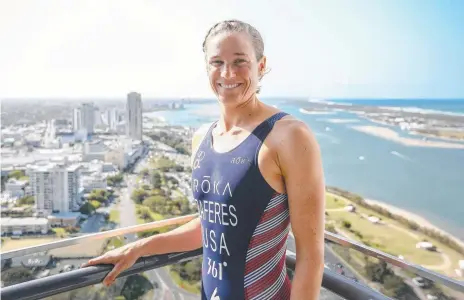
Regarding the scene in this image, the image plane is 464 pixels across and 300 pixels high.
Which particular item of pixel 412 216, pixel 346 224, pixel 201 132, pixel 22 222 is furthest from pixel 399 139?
pixel 201 132

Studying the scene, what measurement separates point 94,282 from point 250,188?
453 millimetres

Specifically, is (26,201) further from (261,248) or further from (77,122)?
(261,248)

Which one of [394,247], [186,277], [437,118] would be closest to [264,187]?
[186,277]

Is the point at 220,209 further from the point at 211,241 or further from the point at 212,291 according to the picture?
the point at 212,291

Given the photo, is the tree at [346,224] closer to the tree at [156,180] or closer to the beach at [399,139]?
the tree at [156,180]

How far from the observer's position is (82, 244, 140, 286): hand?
975mm

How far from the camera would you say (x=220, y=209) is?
86 centimetres

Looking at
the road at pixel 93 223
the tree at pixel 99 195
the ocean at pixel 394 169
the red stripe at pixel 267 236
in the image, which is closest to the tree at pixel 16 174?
the tree at pixel 99 195

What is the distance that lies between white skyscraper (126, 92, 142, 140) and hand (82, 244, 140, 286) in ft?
30.2

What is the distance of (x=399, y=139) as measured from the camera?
19203mm

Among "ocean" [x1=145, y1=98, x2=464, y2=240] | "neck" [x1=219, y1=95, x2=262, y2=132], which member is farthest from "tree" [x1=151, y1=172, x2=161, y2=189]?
"neck" [x1=219, y1=95, x2=262, y2=132]

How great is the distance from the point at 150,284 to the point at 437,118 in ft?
49.8

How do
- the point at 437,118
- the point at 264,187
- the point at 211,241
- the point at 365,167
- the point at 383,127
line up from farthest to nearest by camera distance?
1. the point at 383,127
2. the point at 365,167
3. the point at 437,118
4. the point at 211,241
5. the point at 264,187

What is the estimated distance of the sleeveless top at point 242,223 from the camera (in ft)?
2.63
